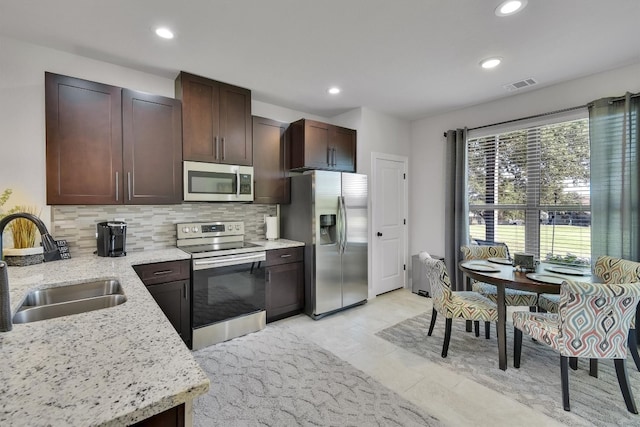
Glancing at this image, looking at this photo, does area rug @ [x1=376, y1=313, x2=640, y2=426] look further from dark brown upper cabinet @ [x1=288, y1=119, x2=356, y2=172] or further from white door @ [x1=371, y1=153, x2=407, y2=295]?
dark brown upper cabinet @ [x1=288, y1=119, x2=356, y2=172]

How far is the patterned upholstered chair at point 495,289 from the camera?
2.94 meters

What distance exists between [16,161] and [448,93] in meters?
4.39

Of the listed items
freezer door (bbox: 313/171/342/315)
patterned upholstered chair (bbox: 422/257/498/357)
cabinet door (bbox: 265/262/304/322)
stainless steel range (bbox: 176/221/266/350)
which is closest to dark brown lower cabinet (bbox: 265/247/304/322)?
cabinet door (bbox: 265/262/304/322)

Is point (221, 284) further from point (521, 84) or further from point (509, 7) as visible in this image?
point (521, 84)

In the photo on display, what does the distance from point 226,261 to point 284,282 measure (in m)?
0.82

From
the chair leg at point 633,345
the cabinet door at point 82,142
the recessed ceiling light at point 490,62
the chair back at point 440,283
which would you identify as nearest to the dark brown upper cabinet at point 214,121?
the cabinet door at point 82,142

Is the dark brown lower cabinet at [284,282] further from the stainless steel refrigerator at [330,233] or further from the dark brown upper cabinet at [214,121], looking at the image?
the dark brown upper cabinet at [214,121]

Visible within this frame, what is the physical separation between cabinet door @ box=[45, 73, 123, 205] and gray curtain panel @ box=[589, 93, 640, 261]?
4.66 m

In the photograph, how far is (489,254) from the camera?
3.39m

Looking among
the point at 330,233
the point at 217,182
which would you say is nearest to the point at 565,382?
the point at 330,233

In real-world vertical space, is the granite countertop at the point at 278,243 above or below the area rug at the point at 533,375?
above

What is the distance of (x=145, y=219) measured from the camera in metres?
3.03

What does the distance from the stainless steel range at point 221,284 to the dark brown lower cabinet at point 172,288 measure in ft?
0.19

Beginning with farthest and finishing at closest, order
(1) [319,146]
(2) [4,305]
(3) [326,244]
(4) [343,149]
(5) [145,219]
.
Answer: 1. (4) [343,149]
2. (1) [319,146]
3. (3) [326,244]
4. (5) [145,219]
5. (2) [4,305]
